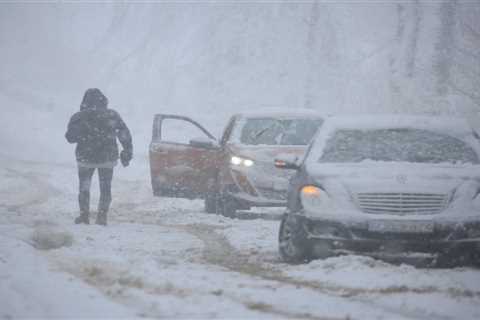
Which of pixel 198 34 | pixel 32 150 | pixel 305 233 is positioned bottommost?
pixel 32 150

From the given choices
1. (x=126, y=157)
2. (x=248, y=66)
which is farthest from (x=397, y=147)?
(x=248, y=66)

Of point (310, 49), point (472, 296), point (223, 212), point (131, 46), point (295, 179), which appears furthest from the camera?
point (131, 46)

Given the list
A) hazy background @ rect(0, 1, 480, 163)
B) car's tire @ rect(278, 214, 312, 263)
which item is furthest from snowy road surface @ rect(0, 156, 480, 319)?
hazy background @ rect(0, 1, 480, 163)

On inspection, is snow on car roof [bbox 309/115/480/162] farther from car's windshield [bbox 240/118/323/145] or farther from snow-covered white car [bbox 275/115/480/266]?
car's windshield [bbox 240/118/323/145]

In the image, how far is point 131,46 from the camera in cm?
5556

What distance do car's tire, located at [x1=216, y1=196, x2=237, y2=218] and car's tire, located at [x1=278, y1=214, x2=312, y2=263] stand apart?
427 centimetres

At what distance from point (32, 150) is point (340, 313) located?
1217 inches

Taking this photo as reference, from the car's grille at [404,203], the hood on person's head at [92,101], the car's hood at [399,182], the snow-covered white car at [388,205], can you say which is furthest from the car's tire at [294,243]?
the hood on person's head at [92,101]

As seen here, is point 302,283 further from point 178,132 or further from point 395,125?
point 178,132

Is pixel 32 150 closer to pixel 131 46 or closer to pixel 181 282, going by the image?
pixel 131 46

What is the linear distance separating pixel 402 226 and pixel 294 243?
1101 millimetres

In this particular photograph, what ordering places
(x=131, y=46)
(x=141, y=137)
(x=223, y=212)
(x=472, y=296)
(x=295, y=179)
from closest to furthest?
1. (x=472, y=296)
2. (x=295, y=179)
3. (x=223, y=212)
4. (x=141, y=137)
5. (x=131, y=46)

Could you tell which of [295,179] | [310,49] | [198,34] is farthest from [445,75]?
[295,179]

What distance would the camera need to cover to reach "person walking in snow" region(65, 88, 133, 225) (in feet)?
35.2
